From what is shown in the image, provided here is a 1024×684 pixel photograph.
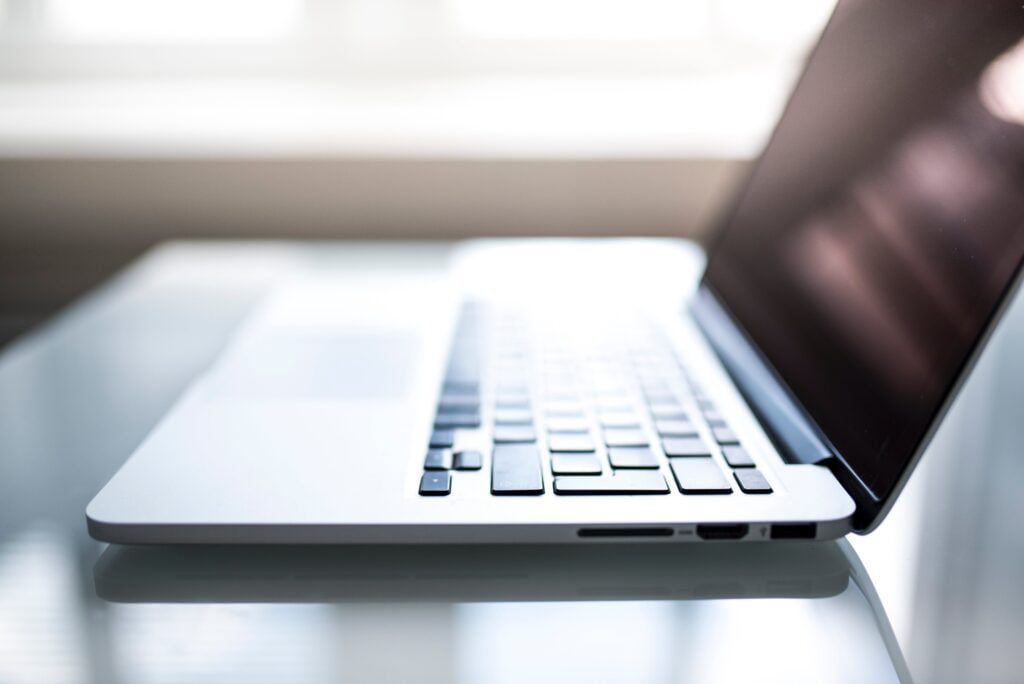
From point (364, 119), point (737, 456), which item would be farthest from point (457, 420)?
point (364, 119)

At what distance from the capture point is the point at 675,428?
0.44 m

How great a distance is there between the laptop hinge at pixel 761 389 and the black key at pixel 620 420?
64 millimetres

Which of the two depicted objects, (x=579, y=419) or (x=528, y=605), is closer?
(x=528, y=605)

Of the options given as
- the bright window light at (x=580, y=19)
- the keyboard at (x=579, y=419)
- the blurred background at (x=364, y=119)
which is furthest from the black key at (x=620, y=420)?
the bright window light at (x=580, y=19)

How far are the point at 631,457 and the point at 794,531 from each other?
74 mm

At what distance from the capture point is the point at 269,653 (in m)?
0.32

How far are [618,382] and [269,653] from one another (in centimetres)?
25

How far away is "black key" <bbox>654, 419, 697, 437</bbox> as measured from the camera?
0.43 metres

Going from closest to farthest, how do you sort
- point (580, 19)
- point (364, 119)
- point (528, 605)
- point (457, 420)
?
point (528, 605) < point (457, 420) < point (364, 119) < point (580, 19)

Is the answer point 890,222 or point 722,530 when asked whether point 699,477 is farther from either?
point 890,222

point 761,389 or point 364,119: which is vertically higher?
point 761,389

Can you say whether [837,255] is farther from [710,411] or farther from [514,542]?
[514,542]

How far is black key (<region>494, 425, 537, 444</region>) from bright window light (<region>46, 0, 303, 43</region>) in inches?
44.1

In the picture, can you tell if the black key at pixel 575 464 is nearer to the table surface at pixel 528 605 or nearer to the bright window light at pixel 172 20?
the table surface at pixel 528 605
